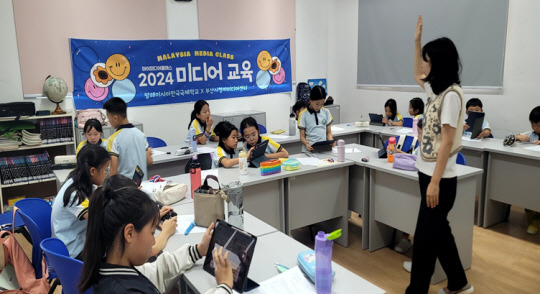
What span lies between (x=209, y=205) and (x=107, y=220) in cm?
90

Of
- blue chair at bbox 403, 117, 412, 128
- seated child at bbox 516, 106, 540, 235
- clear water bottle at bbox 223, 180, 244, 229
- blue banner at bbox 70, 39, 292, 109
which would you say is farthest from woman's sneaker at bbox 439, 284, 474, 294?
blue banner at bbox 70, 39, 292, 109

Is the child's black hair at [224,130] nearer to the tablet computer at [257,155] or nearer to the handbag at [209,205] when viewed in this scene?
the tablet computer at [257,155]

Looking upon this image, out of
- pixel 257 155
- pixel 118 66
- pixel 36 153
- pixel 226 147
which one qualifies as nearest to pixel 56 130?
pixel 36 153

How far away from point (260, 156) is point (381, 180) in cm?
109

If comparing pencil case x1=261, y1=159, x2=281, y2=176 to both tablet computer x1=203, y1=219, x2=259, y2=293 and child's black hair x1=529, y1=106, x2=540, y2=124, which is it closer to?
tablet computer x1=203, y1=219, x2=259, y2=293

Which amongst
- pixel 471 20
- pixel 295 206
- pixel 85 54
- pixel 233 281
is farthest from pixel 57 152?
pixel 471 20

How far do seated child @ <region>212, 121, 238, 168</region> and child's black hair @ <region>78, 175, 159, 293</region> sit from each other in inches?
82.0

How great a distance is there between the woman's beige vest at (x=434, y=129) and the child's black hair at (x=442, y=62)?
0.05 meters

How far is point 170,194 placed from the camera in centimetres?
259

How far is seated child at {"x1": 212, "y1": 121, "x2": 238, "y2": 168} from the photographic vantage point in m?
3.44

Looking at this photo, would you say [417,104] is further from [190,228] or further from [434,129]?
[190,228]

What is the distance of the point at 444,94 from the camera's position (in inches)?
92.6

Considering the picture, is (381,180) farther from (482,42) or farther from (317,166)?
(482,42)

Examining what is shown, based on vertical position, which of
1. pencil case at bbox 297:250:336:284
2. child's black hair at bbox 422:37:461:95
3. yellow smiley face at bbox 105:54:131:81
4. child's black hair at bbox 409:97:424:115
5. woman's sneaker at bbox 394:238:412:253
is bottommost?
woman's sneaker at bbox 394:238:412:253
